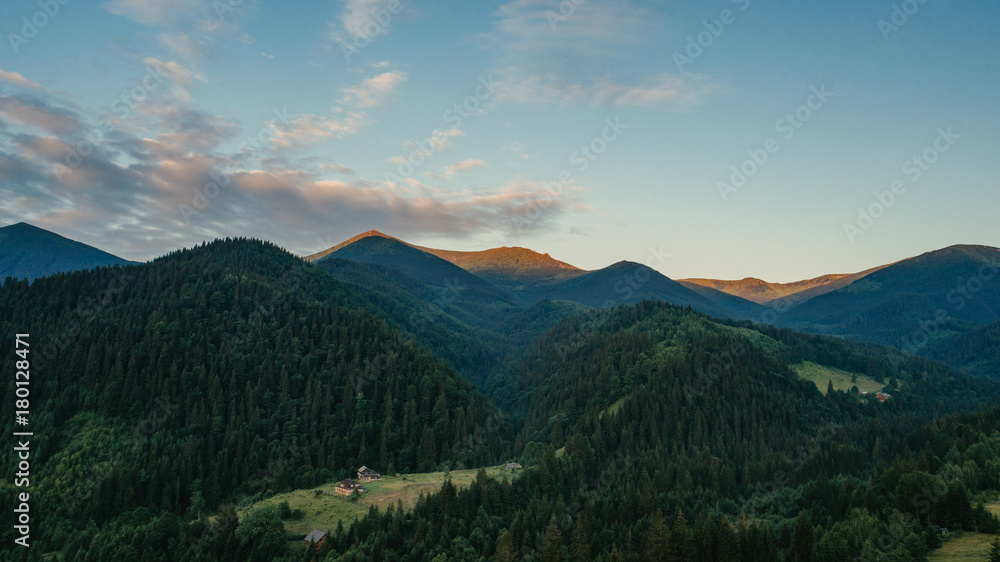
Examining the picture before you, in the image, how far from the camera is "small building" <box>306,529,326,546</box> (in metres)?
97.1

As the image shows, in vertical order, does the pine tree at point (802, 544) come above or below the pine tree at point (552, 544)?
above

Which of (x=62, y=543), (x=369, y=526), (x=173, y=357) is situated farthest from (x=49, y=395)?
(x=369, y=526)

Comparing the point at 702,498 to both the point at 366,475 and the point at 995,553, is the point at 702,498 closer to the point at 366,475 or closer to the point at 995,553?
the point at 995,553

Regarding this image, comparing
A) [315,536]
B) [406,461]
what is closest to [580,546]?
[315,536]

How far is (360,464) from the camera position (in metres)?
158

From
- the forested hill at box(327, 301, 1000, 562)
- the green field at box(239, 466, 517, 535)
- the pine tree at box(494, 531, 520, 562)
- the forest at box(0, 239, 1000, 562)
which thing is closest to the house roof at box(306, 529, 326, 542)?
the forest at box(0, 239, 1000, 562)

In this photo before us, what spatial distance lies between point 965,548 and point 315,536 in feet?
334

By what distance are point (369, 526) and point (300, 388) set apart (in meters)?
95.3

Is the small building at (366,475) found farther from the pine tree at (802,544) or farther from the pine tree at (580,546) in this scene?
the pine tree at (802,544)

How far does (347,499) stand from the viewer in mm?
122750

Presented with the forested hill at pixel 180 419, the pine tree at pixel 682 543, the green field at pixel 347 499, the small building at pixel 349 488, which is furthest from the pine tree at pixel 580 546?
the forested hill at pixel 180 419

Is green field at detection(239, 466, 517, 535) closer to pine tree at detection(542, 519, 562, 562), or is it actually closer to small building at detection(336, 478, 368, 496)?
small building at detection(336, 478, 368, 496)

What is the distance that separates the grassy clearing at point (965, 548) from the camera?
224ft

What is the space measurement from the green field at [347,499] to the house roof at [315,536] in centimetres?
602
